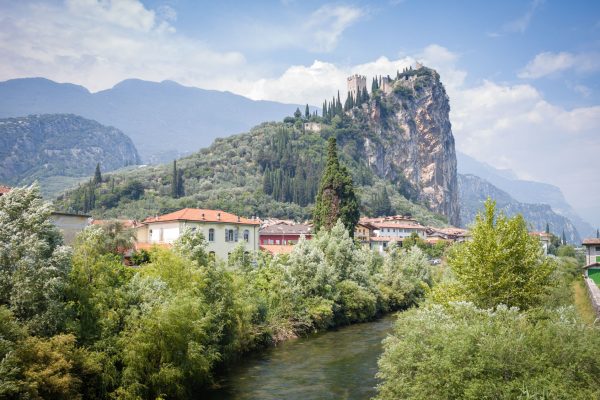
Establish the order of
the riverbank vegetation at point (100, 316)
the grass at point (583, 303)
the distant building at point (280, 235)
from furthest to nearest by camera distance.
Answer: the distant building at point (280, 235) < the grass at point (583, 303) < the riverbank vegetation at point (100, 316)

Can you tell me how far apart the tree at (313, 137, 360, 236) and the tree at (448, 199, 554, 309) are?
4693 centimetres

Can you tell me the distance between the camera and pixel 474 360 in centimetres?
1708

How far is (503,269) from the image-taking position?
26.1m

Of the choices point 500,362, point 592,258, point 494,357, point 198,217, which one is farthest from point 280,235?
point 500,362

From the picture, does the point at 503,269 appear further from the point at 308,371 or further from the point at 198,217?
the point at 198,217

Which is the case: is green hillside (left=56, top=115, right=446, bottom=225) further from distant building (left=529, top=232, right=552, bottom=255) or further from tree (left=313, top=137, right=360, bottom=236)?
distant building (left=529, top=232, right=552, bottom=255)

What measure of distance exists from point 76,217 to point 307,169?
158 meters

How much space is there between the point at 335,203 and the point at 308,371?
147ft

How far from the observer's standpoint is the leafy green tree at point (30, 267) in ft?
66.7

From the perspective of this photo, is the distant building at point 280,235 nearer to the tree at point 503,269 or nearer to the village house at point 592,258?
the village house at point 592,258

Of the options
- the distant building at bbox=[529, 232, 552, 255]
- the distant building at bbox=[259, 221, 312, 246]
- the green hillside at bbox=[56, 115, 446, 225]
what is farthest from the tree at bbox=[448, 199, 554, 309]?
the green hillside at bbox=[56, 115, 446, 225]

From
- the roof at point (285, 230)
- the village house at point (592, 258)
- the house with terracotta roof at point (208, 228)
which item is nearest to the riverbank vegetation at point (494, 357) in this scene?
the house with terracotta roof at point (208, 228)

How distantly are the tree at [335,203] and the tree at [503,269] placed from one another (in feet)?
154

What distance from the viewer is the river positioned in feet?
89.1
